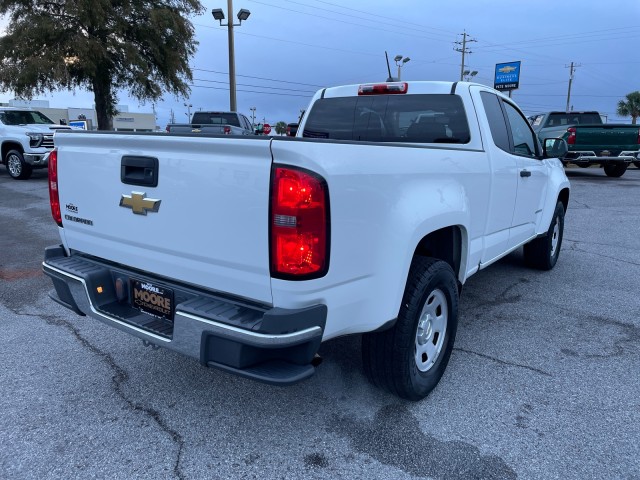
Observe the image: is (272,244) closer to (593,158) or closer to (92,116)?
(593,158)

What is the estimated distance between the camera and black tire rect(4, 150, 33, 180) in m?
14.2

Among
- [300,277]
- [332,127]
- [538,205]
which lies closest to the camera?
[300,277]

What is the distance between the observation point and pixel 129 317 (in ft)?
8.80

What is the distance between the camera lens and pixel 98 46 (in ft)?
61.9

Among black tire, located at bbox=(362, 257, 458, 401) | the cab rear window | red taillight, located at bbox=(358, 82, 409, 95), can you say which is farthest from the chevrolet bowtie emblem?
red taillight, located at bbox=(358, 82, 409, 95)

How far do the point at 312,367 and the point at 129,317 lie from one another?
1061mm

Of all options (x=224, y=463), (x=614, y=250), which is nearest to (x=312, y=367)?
(x=224, y=463)

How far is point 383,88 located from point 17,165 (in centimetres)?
1383

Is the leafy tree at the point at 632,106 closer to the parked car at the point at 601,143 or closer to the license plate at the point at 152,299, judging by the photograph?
the parked car at the point at 601,143

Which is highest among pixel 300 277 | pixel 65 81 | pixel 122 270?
pixel 65 81

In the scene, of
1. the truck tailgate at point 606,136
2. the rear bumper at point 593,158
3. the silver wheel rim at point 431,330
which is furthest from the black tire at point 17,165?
the truck tailgate at point 606,136

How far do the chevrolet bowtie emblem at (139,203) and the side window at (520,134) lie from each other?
9.99 feet

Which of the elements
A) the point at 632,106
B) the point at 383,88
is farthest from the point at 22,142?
the point at 632,106

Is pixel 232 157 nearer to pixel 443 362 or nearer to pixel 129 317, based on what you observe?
pixel 129 317
